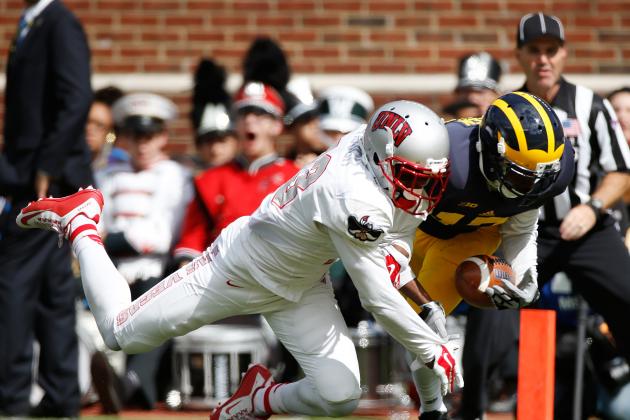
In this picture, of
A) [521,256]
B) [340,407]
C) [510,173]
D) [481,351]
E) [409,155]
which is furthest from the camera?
[481,351]

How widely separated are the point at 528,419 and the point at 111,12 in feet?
19.7

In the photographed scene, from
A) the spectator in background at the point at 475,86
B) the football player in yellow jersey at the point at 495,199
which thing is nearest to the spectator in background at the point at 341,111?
the spectator in background at the point at 475,86

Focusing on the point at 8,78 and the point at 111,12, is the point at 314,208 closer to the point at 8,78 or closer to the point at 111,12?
the point at 8,78

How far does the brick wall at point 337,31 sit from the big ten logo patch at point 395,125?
5.04 m

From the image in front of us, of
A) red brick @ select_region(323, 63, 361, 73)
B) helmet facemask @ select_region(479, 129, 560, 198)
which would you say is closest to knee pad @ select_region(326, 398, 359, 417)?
helmet facemask @ select_region(479, 129, 560, 198)

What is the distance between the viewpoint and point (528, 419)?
5.32 m

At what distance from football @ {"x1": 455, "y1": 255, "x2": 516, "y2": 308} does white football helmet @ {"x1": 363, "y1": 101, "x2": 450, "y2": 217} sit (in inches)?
18.7

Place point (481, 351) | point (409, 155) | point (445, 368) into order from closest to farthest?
point (409, 155), point (445, 368), point (481, 351)

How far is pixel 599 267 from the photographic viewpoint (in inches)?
248

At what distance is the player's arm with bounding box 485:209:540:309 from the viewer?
5523 millimetres

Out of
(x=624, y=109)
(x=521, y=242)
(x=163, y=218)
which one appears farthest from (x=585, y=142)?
(x=163, y=218)

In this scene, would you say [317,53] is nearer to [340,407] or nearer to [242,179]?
[242,179]

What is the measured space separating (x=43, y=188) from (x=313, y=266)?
2.06m

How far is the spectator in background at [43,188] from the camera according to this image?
6.98 metres
